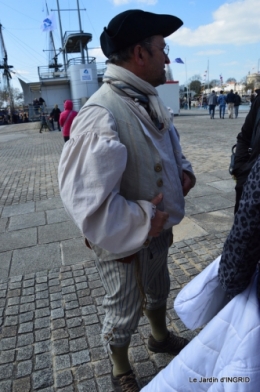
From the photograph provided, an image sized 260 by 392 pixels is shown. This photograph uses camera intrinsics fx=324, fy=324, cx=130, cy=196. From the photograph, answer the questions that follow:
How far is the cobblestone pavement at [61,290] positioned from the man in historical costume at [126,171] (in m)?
0.40

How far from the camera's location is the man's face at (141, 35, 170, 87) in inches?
62.1

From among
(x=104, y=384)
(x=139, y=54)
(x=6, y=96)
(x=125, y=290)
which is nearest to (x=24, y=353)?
(x=104, y=384)

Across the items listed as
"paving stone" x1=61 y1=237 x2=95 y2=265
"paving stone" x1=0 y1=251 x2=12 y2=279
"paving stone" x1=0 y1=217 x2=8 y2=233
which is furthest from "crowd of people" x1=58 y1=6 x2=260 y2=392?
"paving stone" x1=0 y1=217 x2=8 y2=233

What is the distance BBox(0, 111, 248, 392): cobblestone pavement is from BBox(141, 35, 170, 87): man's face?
70.3 inches

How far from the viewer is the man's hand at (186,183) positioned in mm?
1935

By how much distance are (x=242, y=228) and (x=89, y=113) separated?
32.4 inches

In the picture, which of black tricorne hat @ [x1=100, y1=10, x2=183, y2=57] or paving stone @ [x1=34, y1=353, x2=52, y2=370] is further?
paving stone @ [x1=34, y1=353, x2=52, y2=370]

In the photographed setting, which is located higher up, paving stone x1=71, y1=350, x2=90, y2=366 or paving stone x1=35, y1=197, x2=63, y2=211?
paving stone x1=35, y1=197, x2=63, y2=211

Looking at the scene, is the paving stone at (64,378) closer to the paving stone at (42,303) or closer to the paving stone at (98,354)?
the paving stone at (98,354)

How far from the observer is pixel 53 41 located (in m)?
49.5

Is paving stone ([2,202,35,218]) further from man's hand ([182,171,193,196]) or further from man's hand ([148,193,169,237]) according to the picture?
man's hand ([148,193,169,237])

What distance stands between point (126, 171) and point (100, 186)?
0.21 m

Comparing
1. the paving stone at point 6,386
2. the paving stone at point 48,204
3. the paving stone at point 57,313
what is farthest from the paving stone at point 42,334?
the paving stone at point 48,204

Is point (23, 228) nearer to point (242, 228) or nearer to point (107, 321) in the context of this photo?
point (107, 321)
